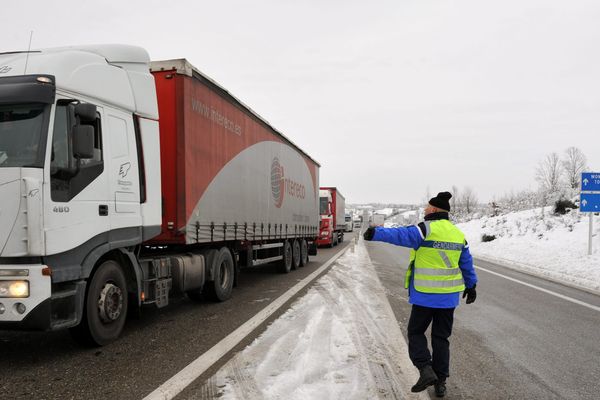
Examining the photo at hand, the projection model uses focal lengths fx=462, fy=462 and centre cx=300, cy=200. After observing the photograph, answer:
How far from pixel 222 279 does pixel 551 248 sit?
16110mm

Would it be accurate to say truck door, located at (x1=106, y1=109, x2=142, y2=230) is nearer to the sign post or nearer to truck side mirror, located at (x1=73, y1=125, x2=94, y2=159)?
truck side mirror, located at (x1=73, y1=125, x2=94, y2=159)

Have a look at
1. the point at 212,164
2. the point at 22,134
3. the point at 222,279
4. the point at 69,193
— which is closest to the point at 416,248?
the point at 69,193

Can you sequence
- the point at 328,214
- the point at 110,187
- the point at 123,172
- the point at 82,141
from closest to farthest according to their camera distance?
the point at 82,141 → the point at 110,187 → the point at 123,172 → the point at 328,214

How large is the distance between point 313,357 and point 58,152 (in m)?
3.34

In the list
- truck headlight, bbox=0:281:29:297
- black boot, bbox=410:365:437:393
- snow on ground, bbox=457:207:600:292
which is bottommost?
snow on ground, bbox=457:207:600:292

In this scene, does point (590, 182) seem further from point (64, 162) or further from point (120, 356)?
point (64, 162)

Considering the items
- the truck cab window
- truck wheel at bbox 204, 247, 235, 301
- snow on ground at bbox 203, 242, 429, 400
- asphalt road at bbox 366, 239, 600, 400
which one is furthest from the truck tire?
the truck cab window

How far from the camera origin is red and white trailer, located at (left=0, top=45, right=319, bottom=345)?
4.38 m

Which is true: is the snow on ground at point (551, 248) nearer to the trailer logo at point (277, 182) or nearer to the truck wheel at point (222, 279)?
the trailer logo at point (277, 182)

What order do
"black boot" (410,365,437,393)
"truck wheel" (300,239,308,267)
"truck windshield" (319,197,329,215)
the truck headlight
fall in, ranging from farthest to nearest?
"truck windshield" (319,197,329,215) → "truck wheel" (300,239,308,267) → the truck headlight → "black boot" (410,365,437,393)

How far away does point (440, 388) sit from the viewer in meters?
3.95

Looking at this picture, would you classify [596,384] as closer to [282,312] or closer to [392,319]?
[392,319]

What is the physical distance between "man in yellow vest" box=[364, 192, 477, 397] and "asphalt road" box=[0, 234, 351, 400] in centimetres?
199

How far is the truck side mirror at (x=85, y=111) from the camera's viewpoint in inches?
187
